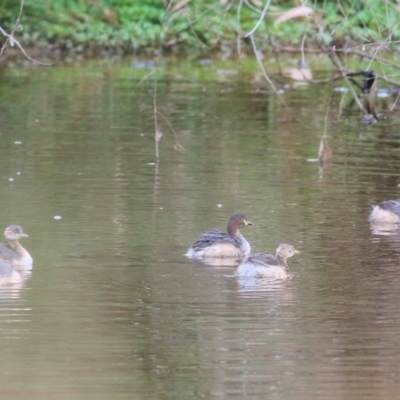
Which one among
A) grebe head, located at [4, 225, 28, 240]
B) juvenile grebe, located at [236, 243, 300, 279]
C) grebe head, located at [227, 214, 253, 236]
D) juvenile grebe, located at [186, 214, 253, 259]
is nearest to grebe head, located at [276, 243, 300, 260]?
juvenile grebe, located at [236, 243, 300, 279]

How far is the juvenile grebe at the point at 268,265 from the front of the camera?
989 centimetres

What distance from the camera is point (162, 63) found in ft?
104

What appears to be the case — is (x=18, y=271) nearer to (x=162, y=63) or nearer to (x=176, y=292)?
(x=176, y=292)

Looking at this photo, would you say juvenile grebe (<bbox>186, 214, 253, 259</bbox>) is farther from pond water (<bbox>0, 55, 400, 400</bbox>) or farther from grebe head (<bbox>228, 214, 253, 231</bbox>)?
pond water (<bbox>0, 55, 400, 400</bbox>)

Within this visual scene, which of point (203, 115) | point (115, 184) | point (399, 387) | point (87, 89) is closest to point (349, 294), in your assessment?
point (399, 387)

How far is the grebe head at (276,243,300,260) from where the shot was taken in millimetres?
10172

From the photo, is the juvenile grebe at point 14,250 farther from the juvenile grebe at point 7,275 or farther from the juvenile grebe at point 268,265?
the juvenile grebe at point 268,265

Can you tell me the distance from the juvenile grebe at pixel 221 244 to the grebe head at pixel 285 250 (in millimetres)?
698

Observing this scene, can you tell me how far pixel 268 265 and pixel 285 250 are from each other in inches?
16.9

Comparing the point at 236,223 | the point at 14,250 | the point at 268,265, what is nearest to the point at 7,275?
the point at 14,250

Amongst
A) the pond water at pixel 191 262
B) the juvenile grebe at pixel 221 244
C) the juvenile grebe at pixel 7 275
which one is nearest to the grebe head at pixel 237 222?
the juvenile grebe at pixel 221 244

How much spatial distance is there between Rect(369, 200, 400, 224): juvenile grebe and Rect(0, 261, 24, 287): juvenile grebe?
13.4 ft

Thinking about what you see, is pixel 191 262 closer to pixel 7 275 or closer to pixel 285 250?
pixel 285 250

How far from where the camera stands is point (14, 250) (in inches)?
404
